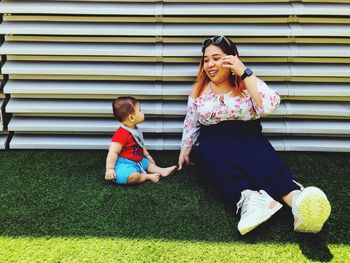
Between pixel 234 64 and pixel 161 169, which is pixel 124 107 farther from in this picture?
pixel 234 64

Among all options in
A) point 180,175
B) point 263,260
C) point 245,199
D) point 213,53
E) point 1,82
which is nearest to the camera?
point 263,260

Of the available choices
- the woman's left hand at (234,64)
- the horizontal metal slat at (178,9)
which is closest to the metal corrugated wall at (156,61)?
the horizontal metal slat at (178,9)

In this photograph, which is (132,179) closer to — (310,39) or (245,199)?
(245,199)

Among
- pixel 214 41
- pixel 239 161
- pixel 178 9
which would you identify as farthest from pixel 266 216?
pixel 178 9

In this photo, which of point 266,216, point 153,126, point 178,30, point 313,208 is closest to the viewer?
point 313,208

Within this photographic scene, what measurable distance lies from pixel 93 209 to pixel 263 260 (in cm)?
122

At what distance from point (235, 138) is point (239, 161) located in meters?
0.25

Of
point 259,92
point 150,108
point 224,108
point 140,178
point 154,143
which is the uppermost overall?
point 259,92

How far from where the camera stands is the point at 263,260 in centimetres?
249

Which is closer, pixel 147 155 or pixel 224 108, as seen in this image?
pixel 224 108

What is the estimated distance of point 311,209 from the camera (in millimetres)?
2559

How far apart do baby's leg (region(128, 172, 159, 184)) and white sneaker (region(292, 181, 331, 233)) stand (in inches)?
45.7

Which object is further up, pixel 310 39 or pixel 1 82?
pixel 310 39

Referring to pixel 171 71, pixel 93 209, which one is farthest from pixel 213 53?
pixel 93 209
